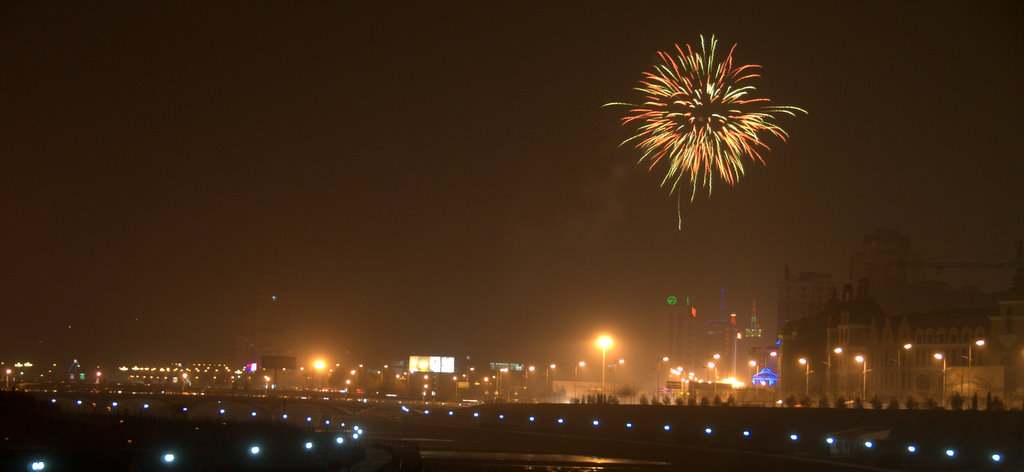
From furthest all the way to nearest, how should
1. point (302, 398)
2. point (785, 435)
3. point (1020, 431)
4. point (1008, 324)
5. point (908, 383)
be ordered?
point (302, 398)
point (908, 383)
point (1008, 324)
point (785, 435)
point (1020, 431)

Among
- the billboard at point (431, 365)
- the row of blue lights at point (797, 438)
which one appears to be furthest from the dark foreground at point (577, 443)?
the billboard at point (431, 365)

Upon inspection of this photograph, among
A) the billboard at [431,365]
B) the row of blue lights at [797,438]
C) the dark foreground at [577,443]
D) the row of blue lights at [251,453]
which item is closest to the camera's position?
the row of blue lights at [251,453]

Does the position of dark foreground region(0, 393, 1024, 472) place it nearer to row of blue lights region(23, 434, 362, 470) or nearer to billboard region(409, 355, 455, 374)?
row of blue lights region(23, 434, 362, 470)

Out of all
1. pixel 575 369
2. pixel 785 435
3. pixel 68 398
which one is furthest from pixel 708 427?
pixel 575 369

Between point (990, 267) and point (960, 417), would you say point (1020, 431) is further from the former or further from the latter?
point (990, 267)

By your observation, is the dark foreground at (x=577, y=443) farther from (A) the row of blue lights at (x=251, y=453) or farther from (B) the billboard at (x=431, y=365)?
(B) the billboard at (x=431, y=365)

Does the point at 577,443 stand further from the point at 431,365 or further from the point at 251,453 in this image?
the point at 431,365
